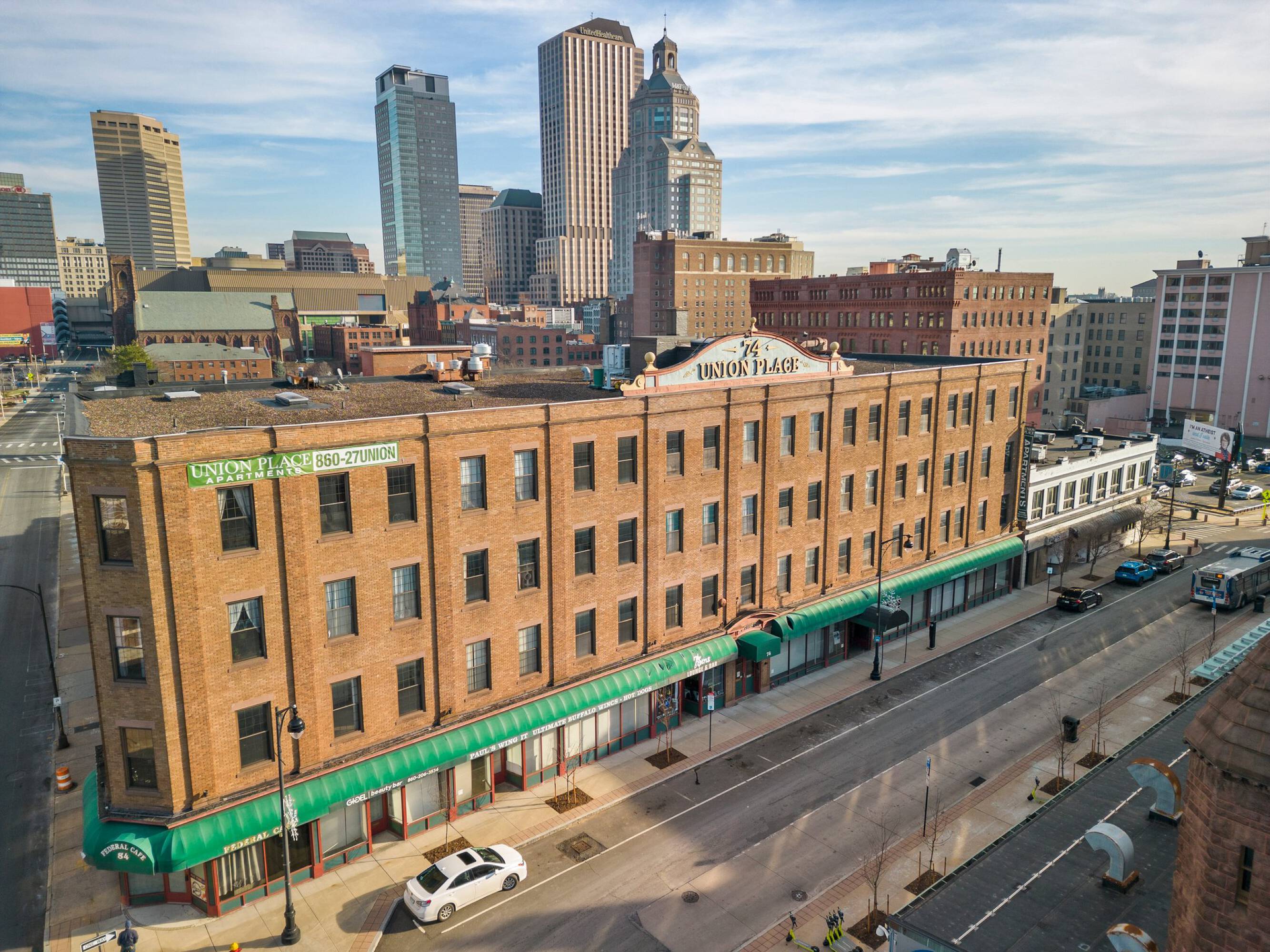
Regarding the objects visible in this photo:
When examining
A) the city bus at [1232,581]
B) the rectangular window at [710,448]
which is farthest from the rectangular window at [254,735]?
the city bus at [1232,581]

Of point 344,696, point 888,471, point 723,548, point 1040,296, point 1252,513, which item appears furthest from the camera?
point 1040,296

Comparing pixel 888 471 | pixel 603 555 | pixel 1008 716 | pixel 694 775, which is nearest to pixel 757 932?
pixel 694 775

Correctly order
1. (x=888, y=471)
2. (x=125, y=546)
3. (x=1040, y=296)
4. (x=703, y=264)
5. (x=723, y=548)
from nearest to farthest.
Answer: (x=125, y=546) → (x=723, y=548) → (x=888, y=471) → (x=1040, y=296) → (x=703, y=264)

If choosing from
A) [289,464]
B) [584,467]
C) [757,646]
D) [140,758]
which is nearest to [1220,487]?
[757,646]

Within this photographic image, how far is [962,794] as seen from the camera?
34.4 meters

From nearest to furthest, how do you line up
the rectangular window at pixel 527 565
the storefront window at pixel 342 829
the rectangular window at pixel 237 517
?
the rectangular window at pixel 237 517 < the storefront window at pixel 342 829 < the rectangular window at pixel 527 565

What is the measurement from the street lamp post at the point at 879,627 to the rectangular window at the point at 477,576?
2290 centimetres

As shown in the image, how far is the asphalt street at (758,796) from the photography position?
26.7 m

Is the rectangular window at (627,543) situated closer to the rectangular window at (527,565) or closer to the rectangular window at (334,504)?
the rectangular window at (527,565)

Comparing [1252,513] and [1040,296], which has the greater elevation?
[1040,296]

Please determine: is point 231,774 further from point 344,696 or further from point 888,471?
point 888,471

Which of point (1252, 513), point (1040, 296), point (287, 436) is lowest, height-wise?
point (1252, 513)

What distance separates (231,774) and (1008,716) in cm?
3503

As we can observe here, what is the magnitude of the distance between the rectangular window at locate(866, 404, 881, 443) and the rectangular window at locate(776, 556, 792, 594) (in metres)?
9.03
